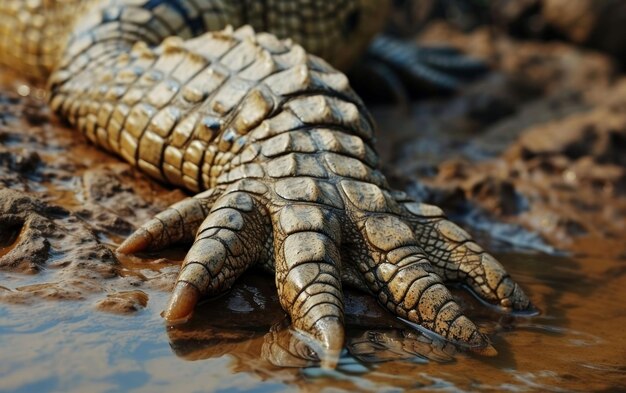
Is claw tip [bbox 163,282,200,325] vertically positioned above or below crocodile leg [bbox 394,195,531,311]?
below

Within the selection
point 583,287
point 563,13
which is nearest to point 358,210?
point 583,287

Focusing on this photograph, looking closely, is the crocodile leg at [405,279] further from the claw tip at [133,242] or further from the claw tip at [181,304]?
the claw tip at [133,242]

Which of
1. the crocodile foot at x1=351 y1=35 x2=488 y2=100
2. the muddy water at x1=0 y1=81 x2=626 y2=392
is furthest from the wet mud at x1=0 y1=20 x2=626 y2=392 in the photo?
the crocodile foot at x1=351 y1=35 x2=488 y2=100

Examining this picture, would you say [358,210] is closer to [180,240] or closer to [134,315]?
[180,240]

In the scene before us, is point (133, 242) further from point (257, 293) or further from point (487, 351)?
point (487, 351)


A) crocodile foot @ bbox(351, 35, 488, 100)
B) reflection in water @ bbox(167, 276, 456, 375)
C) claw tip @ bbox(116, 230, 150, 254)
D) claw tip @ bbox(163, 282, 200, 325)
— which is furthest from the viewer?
crocodile foot @ bbox(351, 35, 488, 100)

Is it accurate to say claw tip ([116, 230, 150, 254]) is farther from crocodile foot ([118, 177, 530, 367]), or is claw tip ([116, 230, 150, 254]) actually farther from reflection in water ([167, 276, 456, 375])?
reflection in water ([167, 276, 456, 375])
